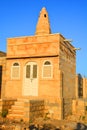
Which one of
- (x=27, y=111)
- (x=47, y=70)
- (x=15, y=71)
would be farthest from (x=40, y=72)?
(x=27, y=111)

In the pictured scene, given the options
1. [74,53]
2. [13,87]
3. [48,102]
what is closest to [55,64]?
[48,102]

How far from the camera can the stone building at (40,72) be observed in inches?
724

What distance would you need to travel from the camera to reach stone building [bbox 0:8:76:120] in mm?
18391

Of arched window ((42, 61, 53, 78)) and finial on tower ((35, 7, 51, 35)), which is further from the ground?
finial on tower ((35, 7, 51, 35))

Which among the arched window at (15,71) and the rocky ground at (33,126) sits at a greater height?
the arched window at (15,71)

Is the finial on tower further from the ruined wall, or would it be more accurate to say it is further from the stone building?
the ruined wall

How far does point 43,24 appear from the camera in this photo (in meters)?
22.6

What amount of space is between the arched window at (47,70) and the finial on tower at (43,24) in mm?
4254

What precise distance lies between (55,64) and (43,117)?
14.1 feet

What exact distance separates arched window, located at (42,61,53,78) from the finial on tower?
4254 mm

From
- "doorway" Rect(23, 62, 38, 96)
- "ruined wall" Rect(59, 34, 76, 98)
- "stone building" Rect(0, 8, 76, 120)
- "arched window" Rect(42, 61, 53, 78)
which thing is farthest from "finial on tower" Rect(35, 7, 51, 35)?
"arched window" Rect(42, 61, 53, 78)

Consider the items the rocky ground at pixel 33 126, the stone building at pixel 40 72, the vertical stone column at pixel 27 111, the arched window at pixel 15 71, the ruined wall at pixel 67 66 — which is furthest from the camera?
the arched window at pixel 15 71

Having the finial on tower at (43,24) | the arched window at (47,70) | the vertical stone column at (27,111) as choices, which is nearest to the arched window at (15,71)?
the arched window at (47,70)

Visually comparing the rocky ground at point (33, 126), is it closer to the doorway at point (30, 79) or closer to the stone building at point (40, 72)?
the stone building at point (40, 72)
